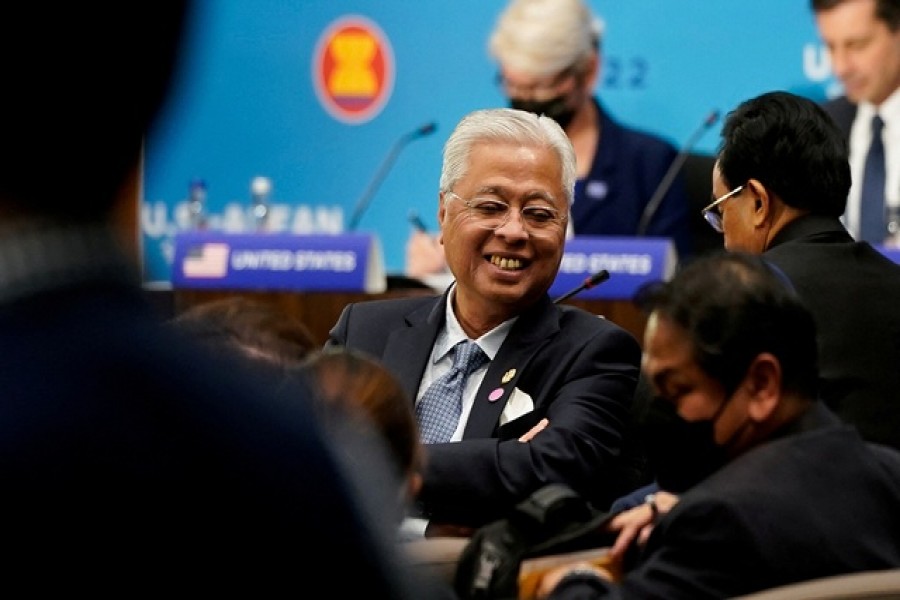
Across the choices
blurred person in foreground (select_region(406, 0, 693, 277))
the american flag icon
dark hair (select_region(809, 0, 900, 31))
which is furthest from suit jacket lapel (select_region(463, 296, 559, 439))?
dark hair (select_region(809, 0, 900, 31))

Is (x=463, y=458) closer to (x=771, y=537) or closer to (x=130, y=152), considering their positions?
(x=771, y=537)

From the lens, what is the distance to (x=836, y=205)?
3.92m

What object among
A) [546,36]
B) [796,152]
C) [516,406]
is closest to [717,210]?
[796,152]

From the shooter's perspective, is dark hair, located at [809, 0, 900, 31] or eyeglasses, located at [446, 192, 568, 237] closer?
eyeglasses, located at [446, 192, 568, 237]

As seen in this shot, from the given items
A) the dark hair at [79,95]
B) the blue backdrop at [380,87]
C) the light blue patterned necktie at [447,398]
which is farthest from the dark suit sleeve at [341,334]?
the blue backdrop at [380,87]

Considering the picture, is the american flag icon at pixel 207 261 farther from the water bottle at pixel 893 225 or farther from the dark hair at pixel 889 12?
the dark hair at pixel 889 12

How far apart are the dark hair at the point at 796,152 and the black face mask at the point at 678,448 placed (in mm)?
1186

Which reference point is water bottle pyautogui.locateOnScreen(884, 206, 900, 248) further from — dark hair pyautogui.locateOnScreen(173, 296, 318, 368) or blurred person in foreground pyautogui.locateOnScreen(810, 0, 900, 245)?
dark hair pyautogui.locateOnScreen(173, 296, 318, 368)

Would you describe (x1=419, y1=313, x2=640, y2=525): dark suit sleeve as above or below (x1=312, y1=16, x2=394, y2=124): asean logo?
below

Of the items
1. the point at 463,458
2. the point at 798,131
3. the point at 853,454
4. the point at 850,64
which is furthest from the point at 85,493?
the point at 850,64

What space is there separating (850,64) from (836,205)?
4254mm

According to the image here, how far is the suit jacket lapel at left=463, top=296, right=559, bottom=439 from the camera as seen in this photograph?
3.52 m

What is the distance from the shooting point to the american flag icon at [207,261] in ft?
21.4

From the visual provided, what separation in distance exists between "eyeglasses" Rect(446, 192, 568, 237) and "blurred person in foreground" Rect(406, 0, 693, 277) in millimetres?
3587
